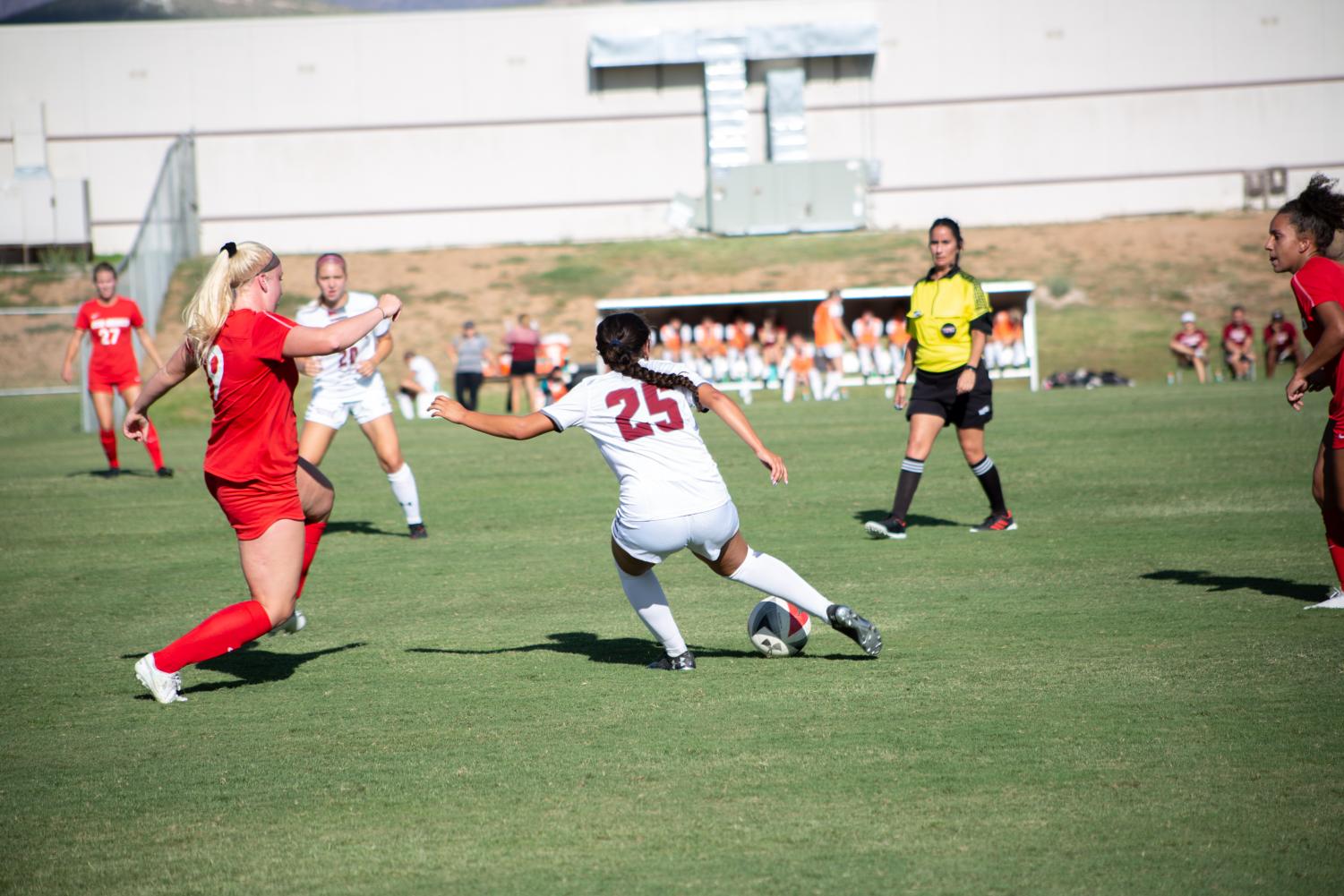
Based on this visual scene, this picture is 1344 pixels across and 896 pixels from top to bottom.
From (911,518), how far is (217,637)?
22.2ft

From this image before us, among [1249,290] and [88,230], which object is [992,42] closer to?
[1249,290]

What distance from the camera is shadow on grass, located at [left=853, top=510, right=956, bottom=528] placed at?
433 inches

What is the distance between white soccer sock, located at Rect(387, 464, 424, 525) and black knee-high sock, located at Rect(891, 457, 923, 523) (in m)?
3.89

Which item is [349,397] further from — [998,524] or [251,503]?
[998,524]

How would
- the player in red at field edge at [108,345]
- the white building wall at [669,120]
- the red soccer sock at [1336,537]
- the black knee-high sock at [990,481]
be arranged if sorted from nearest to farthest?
1. the red soccer sock at [1336,537]
2. the black knee-high sock at [990,481]
3. the player in red at field edge at [108,345]
4. the white building wall at [669,120]

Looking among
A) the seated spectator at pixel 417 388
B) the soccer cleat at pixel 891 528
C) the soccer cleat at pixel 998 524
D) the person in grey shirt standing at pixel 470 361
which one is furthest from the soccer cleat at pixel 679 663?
the seated spectator at pixel 417 388

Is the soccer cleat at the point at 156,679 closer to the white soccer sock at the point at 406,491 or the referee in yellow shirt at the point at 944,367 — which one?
the white soccer sock at the point at 406,491

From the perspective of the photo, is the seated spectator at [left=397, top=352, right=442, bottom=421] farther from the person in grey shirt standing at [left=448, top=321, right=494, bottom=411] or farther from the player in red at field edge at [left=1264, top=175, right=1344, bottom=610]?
the player in red at field edge at [left=1264, top=175, right=1344, bottom=610]

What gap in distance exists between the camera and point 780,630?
6.53 meters

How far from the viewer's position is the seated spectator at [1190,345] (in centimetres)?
3145

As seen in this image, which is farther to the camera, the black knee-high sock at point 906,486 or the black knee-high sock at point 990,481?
the black knee-high sock at point 990,481

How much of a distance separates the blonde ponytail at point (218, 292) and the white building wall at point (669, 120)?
138 feet

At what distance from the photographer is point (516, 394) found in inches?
1096

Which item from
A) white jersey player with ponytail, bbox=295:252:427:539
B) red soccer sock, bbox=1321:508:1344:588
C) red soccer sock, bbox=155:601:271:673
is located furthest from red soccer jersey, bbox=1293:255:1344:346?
white jersey player with ponytail, bbox=295:252:427:539
